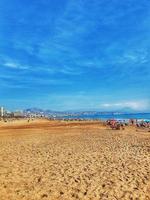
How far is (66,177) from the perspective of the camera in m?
13.6

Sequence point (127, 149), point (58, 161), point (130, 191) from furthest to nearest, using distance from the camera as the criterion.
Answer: point (127, 149) → point (58, 161) → point (130, 191)

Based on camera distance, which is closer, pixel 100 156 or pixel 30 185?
pixel 30 185

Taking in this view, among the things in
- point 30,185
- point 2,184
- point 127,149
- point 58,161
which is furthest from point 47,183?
point 127,149

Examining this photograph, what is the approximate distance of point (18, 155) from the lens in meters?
19.0

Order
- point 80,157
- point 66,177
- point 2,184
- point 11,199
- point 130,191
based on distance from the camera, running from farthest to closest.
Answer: point 80,157
point 66,177
point 2,184
point 130,191
point 11,199

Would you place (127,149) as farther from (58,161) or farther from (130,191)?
(130,191)

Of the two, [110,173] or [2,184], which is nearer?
[2,184]

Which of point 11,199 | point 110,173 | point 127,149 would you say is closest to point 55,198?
point 11,199

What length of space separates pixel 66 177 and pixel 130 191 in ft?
9.40

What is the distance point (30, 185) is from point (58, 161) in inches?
188

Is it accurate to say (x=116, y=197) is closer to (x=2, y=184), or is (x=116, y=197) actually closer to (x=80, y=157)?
(x=2, y=184)

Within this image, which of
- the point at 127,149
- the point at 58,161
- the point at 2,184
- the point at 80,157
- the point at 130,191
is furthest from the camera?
the point at 127,149

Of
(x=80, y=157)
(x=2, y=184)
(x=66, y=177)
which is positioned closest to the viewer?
(x=2, y=184)

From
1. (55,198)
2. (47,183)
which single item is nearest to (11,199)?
(55,198)
